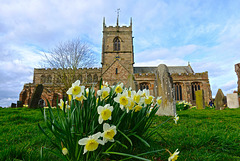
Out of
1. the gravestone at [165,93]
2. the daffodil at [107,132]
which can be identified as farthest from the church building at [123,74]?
the daffodil at [107,132]

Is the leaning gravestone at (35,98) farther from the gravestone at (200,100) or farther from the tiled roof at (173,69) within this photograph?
the tiled roof at (173,69)

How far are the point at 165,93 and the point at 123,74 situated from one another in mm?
19210

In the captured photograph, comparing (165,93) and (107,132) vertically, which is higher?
(165,93)

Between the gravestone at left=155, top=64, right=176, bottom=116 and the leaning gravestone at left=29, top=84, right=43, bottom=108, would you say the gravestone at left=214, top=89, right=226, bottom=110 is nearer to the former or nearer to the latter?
the gravestone at left=155, top=64, right=176, bottom=116

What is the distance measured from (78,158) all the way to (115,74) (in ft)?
79.2

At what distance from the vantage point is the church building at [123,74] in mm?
25469

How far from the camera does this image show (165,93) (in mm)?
6359

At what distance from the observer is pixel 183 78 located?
27.8 meters

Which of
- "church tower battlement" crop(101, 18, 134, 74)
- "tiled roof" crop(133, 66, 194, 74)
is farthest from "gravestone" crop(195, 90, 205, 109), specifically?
"tiled roof" crop(133, 66, 194, 74)

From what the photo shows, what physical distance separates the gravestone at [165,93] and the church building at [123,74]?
1425 centimetres

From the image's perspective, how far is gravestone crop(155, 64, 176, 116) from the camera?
6086mm

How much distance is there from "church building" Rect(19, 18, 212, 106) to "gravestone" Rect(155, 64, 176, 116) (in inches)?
561

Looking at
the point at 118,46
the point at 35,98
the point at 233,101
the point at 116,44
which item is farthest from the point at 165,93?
the point at 116,44

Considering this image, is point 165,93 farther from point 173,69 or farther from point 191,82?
point 173,69
